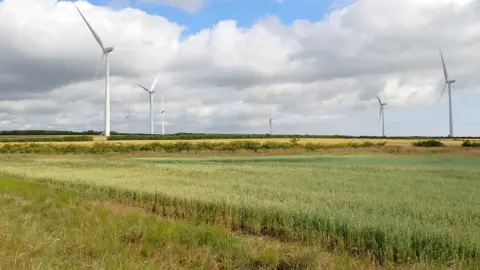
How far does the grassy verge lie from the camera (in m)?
10.1

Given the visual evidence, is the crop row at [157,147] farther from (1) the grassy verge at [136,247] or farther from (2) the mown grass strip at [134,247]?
(1) the grassy verge at [136,247]

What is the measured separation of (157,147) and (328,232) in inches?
3237

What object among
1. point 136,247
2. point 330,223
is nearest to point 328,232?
point 330,223

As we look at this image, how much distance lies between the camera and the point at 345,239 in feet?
42.1

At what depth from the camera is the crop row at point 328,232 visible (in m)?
11.2

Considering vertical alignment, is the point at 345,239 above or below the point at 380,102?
below

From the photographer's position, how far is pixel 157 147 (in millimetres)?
93438

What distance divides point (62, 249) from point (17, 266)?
2.21 m

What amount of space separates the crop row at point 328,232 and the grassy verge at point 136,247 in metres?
0.96

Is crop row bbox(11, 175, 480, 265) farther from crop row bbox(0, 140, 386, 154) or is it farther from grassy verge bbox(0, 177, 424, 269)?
crop row bbox(0, 140, 386, 154)

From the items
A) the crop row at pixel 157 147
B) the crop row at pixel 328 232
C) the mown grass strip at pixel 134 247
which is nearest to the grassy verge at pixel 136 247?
the mown grass strip at pixel 134 247

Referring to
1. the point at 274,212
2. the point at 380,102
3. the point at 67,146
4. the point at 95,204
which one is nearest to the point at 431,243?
the point at 274,212

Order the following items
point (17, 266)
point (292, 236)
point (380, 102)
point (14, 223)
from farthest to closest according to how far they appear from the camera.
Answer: point (380, 102)
point (14, 223)
point (292, 236)
point (17, 266)

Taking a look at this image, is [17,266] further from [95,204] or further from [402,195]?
A: [402,195]
